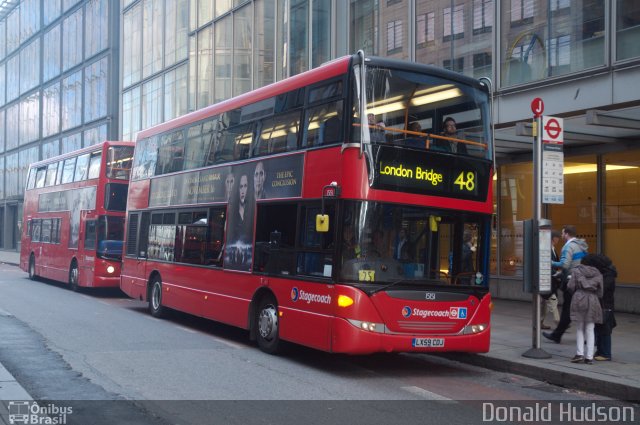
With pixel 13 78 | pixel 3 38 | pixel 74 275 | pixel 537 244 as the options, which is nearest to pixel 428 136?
pixel 537 244

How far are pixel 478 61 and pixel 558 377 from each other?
33.8 ft

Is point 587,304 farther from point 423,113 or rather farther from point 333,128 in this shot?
point 333,128

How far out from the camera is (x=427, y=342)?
9.80 metres

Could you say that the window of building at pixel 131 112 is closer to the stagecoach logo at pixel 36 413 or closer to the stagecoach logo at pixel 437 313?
the stagecoach logo at pixel 437 313

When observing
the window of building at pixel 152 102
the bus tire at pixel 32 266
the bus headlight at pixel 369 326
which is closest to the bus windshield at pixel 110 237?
the bus tire at pixel 32 266

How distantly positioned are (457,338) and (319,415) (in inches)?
126

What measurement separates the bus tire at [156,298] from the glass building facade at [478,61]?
8.25 metres

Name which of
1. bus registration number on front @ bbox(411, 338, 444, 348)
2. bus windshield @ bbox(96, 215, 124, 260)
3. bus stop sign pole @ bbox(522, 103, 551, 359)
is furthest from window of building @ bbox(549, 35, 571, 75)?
bus windshield @ bbox(96, 215, 124, 260)

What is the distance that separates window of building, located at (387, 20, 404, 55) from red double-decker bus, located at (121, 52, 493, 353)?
9.02 metres

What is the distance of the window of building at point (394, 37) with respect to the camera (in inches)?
805

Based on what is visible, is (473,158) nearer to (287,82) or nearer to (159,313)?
(287,82)

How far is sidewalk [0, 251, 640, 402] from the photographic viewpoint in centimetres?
873

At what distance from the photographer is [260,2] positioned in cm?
2789

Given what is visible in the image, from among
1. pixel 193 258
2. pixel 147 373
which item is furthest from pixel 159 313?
pixel 147 373
